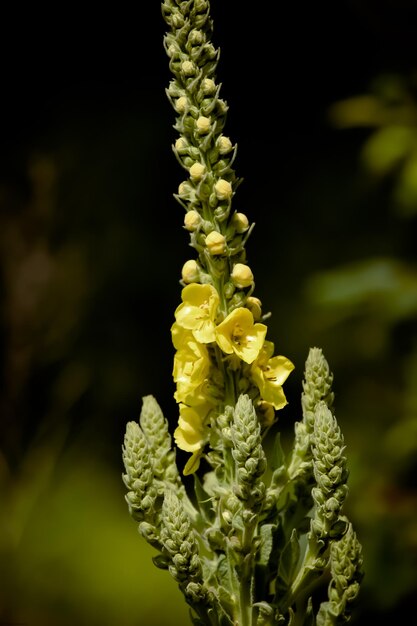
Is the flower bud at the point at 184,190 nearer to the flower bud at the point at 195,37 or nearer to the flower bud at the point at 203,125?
the flower bud at the point at 203,125

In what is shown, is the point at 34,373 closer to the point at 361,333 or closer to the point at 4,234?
the point at 4,234

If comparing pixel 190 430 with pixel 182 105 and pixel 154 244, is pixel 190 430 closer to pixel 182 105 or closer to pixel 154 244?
pixel 182 105

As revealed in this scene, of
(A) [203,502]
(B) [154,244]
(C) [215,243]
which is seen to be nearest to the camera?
(C) [215,243]

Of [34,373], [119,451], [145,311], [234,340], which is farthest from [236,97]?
[234,340]

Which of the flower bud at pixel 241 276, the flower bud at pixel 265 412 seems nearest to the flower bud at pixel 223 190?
the flower bud at pixel 241 276

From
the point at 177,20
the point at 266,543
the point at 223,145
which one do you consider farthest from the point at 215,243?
the point at 266,543

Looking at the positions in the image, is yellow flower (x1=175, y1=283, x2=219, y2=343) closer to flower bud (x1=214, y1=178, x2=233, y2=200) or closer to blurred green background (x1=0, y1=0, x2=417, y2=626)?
flower bud (x1=214, y1=178, x2=233, y2=200)
